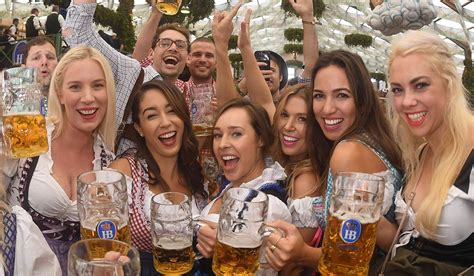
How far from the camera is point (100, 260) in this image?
29.2 inches

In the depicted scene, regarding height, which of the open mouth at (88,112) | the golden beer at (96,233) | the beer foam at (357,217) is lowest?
the golden beer at (96,233)

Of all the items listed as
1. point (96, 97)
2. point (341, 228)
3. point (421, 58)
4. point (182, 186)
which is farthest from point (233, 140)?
point (341, 228)

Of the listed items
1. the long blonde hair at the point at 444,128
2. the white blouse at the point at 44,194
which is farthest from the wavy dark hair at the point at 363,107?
the white blouse at the point at 44,194

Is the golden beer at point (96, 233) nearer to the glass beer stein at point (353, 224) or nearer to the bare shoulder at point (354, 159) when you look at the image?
the glass beer stein at point (353, 224)

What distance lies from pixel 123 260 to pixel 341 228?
402 mm

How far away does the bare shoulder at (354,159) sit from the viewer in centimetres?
134

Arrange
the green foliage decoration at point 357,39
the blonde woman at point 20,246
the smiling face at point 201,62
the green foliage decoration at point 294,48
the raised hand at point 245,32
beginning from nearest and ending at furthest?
the blonde woman at point 20,246 → the raised hand at point 245,32 → the smiling face at point 201,62 → the green foliage decoration at point 357,39 → the green foliage decoration at point 294,48

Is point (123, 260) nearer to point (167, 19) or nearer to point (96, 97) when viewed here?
point (96, 97)

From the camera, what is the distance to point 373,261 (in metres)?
1.36

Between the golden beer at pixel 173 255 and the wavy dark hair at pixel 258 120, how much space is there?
0.76m

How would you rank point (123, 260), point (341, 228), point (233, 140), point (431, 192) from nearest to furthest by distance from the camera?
point (123, 260)
point (341, 228)
point (431, 192)
point (233, 140)

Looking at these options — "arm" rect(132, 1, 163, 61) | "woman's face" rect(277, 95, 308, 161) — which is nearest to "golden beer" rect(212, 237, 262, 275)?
"woman's face" rect(277, 95, 308, 161)

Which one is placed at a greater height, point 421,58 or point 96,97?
point 421,58

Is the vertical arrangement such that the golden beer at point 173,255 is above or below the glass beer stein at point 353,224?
below
